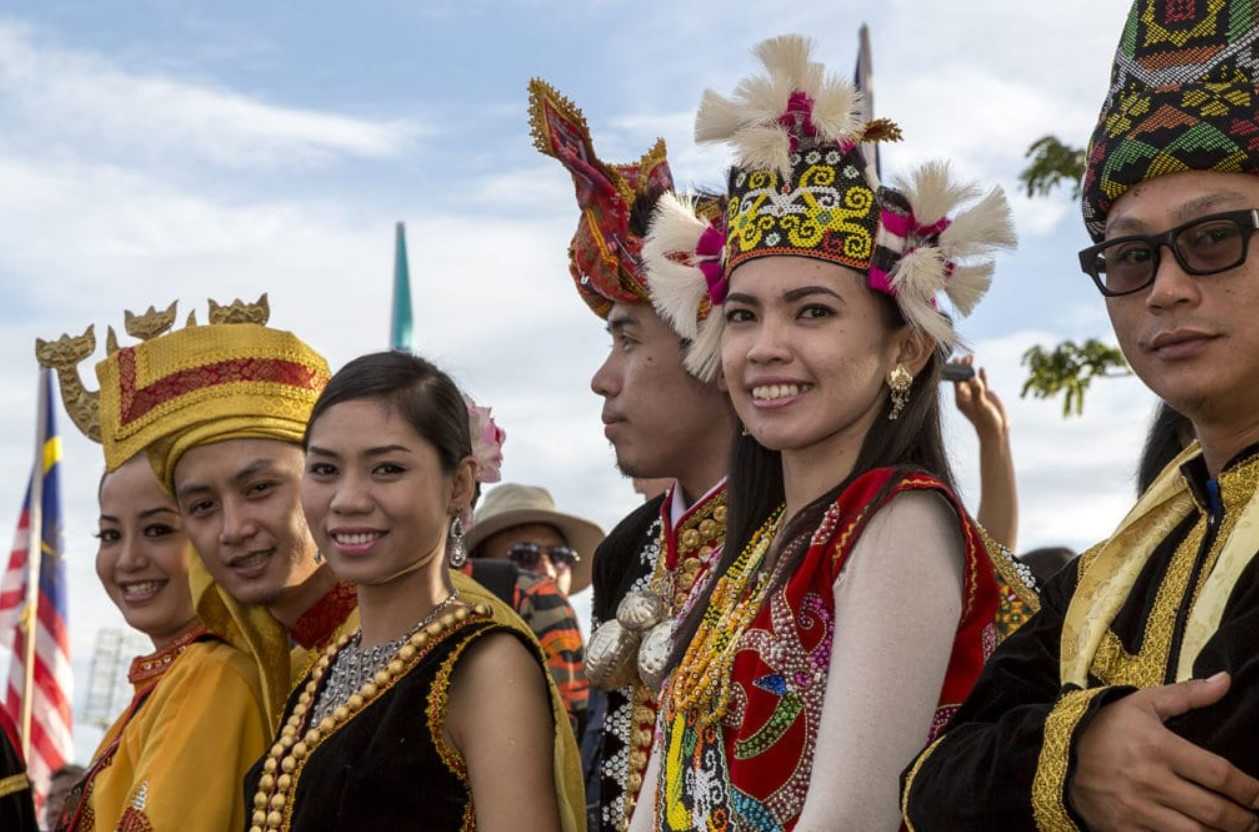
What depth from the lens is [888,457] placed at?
327cm

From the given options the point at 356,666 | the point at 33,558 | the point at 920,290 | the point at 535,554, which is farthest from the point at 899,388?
the point at 33,558

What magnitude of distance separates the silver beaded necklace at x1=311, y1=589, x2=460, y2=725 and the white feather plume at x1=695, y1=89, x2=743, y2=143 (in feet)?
3.90

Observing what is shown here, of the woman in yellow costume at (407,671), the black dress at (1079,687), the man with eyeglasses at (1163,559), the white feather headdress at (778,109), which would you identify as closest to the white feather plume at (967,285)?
the white feather headdress at (778,109)

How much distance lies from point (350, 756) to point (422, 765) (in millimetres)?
178

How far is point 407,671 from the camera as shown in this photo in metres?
3.75

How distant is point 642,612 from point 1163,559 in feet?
5.41

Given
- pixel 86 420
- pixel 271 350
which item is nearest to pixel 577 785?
pixel 271 350

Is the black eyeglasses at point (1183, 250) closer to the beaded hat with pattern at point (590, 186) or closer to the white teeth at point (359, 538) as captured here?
the white teeth at point (359, 538)

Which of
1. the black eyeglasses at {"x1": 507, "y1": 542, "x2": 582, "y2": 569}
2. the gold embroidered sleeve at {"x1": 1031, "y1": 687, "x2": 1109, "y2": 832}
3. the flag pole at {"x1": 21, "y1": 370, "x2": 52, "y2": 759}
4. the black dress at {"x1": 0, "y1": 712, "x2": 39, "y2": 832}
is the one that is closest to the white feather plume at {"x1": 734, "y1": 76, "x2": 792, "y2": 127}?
the gold embroidered sleeve at {"x1": 1031, "y1": 687, "x2": 1109, "y2": 832}

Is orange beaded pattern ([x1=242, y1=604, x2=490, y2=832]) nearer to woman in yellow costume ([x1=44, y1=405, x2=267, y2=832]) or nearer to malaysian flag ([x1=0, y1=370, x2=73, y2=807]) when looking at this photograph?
woman in yellow costume ([x1=44, y1=405, x2=267, y2=832])

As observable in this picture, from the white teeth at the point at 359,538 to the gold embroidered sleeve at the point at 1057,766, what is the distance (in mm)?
1922

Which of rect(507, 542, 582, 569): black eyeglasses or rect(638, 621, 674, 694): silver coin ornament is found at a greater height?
rect(507, 542, 582, 569): black eyeglasses

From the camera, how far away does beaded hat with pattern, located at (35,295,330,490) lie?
4.72 meters

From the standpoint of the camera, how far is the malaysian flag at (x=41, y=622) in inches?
459
